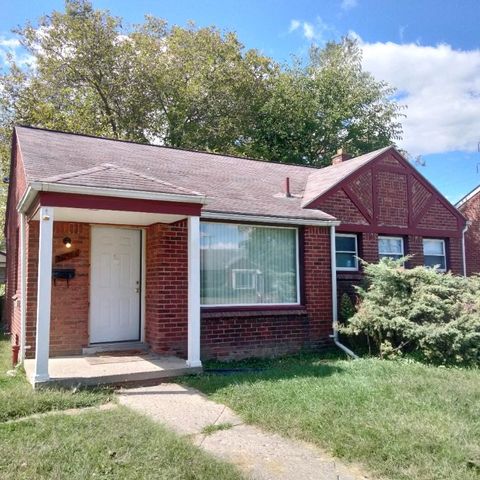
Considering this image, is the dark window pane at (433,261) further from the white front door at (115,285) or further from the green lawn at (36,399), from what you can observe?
the green lawn at (36,399)

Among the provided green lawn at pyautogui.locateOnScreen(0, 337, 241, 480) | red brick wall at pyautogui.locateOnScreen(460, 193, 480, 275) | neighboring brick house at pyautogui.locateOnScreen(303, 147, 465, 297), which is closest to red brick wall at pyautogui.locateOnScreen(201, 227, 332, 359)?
neighboring brick house at pyautogui.locateOnScreen(303, 147, 465, 297)

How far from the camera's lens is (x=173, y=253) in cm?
818

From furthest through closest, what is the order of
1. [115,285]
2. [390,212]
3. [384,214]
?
[390,212]
[384,214]
[115,285]

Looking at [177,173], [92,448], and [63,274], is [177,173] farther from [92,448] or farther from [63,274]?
[92,448]

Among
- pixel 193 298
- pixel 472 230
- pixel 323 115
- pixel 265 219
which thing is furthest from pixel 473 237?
pixel 323 115

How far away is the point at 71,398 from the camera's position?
18.0 feet

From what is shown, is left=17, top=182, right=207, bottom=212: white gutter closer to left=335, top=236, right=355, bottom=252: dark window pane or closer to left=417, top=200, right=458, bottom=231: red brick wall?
left=335, top=236, right=355, bottom=252: dark window pane

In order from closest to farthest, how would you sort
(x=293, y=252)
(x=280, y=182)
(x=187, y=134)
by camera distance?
(x=293, y=252) < (x=280, y=182) < (x=187, y=134)

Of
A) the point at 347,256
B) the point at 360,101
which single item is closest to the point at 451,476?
the point at 347,256

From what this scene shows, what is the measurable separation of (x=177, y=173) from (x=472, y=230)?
10541 mm

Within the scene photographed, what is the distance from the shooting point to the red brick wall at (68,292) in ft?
25.5

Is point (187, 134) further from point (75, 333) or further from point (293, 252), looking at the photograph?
point (75, 333)

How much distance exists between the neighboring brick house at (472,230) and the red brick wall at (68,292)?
11013 millimetres

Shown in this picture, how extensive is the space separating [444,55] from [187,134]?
13055 millimetres
